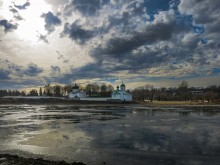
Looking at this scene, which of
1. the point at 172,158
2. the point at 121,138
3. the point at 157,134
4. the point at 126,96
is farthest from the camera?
the point at 126,96

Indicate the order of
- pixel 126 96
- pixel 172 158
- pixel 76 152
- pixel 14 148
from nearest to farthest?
pixel 172 158 → pixel 76 152 → pixel 14 148 → pixel 126 96

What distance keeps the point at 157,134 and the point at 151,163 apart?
34.4ft

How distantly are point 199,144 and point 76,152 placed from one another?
28.8 ft

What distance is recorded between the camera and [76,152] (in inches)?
707

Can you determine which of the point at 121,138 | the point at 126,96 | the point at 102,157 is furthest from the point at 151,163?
the point at 126,96

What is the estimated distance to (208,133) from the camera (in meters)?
26.3

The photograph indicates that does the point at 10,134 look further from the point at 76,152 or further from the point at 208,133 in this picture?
the point at 208,133

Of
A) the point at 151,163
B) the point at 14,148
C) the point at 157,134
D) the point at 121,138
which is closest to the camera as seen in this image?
the point at 151,163

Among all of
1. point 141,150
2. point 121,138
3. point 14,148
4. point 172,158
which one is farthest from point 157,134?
point 14,148

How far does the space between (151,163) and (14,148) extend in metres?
9.51

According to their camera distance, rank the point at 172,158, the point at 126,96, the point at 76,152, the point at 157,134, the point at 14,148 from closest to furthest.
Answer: the point at 172,158 → the point at 76,152 → the point at 14,148 → the point at 157,134 → the point at 126,96

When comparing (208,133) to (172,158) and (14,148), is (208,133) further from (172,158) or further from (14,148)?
(14,148)

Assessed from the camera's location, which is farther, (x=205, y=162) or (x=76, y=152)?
(x=76, y=152)

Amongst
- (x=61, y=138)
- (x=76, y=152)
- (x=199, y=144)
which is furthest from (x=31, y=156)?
(x=199, y=144)
